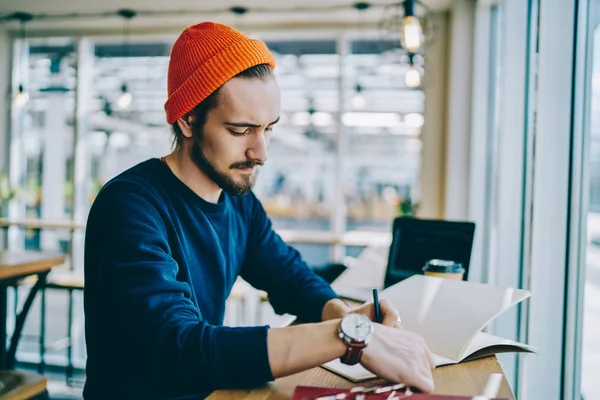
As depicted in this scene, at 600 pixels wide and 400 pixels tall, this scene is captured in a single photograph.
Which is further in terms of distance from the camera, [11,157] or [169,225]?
[11,157]

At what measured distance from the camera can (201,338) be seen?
80 cm

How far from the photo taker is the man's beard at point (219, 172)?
1137 millimetres

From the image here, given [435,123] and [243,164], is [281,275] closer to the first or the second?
[243,164]

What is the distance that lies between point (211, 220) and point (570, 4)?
1.39 m

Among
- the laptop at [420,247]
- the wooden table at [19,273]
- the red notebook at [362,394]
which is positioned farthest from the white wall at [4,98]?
the red notebook at [362,394]

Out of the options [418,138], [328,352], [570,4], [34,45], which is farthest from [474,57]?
[34,45]

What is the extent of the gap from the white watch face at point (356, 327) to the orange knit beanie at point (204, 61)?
1.79ft

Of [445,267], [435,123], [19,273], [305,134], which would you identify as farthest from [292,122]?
[445,267]

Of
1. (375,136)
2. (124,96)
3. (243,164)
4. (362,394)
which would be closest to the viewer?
(362,394)

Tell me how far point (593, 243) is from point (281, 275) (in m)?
1.00

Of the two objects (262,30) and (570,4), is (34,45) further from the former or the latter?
(570,4)

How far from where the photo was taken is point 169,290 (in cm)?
87

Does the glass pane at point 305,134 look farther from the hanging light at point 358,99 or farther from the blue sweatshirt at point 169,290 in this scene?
the blue sweatshirt at point 169,290

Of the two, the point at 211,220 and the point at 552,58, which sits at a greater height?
the point at 552,58
